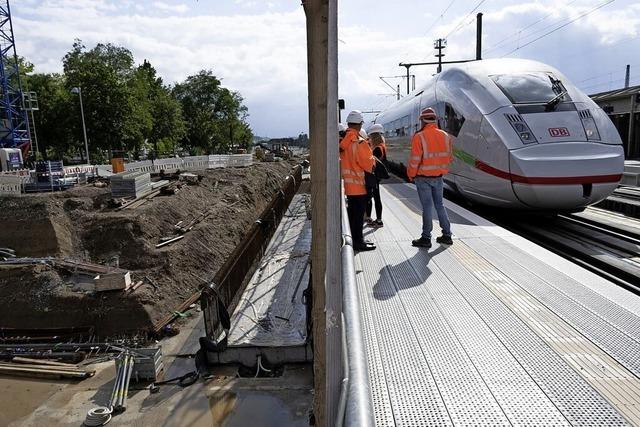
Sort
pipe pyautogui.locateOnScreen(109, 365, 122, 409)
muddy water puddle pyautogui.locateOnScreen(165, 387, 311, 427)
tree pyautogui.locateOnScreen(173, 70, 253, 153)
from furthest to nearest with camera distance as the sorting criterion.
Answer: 1. tree pyautogui.locateOnScreen(173, 70, 253, 153)
2. pipe pyautogui.locateOnScreen(109, 365, 122, 409)
3. muddy water puddle pyautogui.locateOnScreen(165, 387, 311, 427)

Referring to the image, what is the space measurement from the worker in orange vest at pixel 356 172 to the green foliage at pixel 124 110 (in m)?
34.8

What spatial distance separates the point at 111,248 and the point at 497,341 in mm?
13663

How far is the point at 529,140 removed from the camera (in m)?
7.51

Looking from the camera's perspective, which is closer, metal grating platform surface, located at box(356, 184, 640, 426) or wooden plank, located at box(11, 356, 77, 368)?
metal grating platform surface, located at box(356, 184, 640, 426)

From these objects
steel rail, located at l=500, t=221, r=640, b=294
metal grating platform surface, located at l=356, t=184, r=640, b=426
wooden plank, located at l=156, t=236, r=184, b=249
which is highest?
metal grating platform surface, located at l=356, t=184, r=640, b=426

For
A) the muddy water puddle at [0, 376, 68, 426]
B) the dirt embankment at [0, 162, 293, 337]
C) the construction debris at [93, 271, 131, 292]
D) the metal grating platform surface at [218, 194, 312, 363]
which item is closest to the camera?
the muddy water puddle at [0, 376, 68, 426]

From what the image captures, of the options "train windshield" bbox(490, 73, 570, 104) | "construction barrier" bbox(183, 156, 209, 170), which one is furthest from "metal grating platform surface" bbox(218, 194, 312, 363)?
"construction barrier" bbox(183, 156, 209, 170)

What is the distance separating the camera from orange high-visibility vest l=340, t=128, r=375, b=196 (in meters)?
5.97

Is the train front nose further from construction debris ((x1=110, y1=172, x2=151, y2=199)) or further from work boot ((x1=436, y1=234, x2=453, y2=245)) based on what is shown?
construction debris ((x1=110, y1=172, x2=151, y2=199))

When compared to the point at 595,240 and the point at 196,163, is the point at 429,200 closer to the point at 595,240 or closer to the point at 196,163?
the point at 595,240

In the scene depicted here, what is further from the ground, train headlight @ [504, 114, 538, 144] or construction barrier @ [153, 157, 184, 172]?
train headlight @ [504, 114, 538, 144]

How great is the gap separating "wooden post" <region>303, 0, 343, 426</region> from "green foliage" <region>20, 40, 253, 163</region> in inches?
1492

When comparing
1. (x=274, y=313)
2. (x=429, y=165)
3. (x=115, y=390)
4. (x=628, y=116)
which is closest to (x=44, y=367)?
(x=115, y=390)

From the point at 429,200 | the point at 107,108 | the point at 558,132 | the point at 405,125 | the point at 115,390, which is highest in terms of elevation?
the point at 107,108
